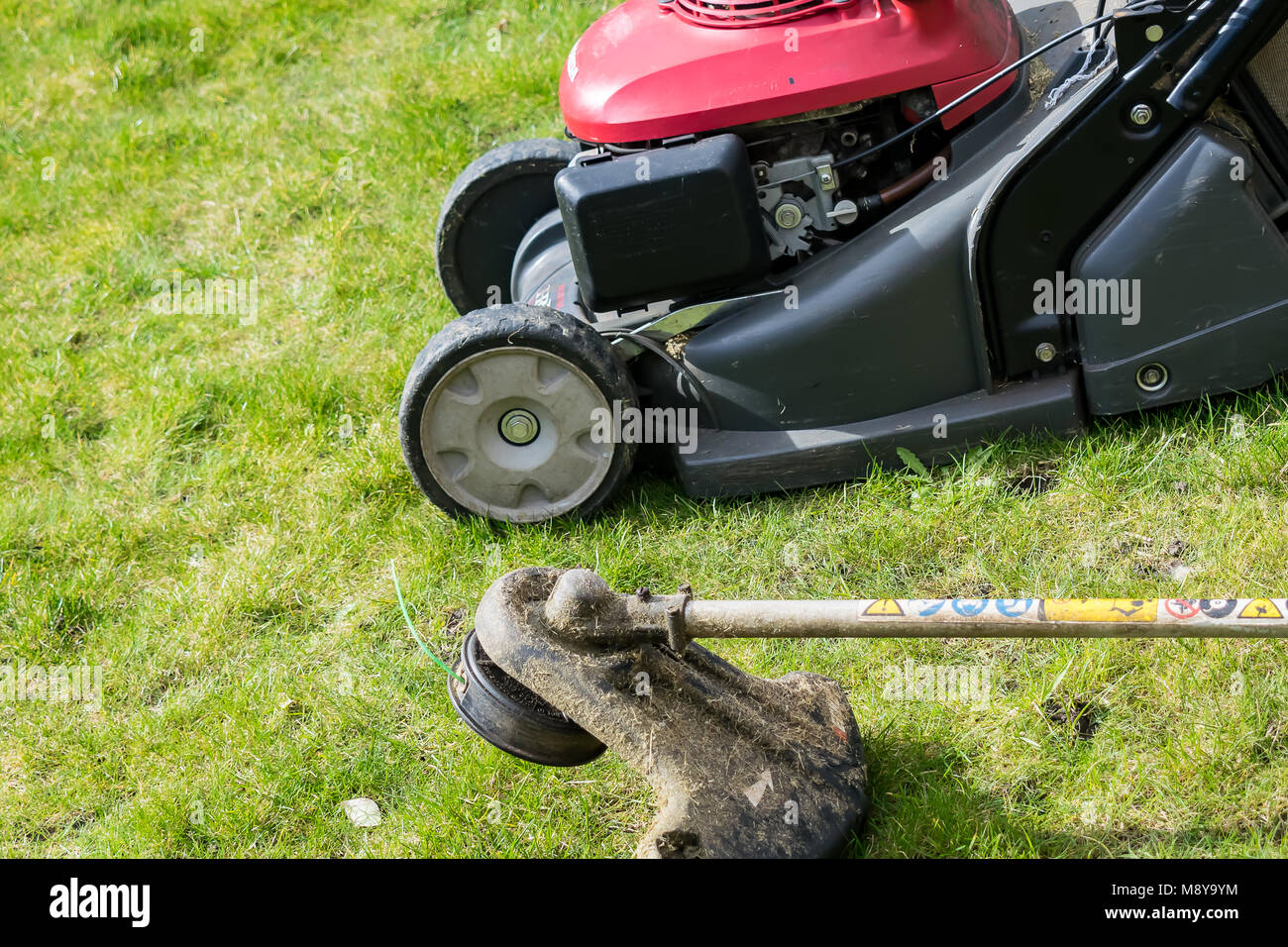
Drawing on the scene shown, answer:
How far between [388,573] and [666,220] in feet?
4.20

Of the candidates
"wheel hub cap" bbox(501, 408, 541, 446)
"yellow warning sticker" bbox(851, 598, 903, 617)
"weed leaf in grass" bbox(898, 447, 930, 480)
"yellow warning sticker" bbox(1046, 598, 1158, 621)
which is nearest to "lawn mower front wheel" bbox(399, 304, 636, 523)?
"wheel hub cap" bbox(501, 408, 541, 446)

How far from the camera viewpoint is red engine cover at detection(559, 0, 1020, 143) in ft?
11.0

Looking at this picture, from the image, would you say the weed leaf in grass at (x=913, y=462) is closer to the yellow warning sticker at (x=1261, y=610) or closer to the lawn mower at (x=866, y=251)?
the lawn mower at (x=866, y=251)

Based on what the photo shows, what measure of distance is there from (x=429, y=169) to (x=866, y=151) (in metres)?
2.74

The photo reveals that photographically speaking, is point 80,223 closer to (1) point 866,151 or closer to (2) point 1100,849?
(1) point 866,151

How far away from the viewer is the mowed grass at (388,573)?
2.79 metres

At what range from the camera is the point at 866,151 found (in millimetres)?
3400

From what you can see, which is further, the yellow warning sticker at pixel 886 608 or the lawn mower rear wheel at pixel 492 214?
the lawn mower rear wheel at pixel 492 214

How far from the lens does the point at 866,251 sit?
3396 millimetres

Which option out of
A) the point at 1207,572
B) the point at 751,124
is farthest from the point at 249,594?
the point at 1207,572

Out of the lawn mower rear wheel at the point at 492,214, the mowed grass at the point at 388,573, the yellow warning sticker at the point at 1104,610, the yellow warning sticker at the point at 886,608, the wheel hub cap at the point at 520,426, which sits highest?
the lawn mower rear wheel at the point at 492,214

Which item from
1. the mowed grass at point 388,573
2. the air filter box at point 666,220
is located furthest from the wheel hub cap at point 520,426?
the air filter box at point 666,220

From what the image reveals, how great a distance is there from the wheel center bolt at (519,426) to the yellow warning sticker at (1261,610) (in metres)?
1.93

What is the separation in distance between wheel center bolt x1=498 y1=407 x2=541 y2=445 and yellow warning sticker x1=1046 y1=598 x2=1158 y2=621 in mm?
1664
